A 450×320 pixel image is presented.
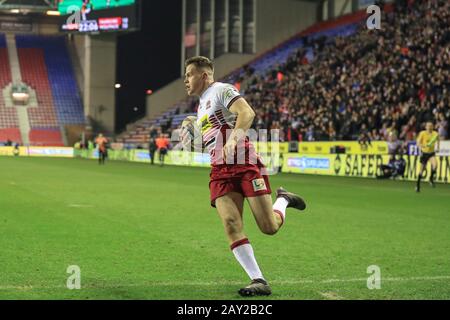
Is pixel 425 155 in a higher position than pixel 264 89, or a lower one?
lower

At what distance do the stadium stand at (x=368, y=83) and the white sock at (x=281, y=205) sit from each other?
19646 mm

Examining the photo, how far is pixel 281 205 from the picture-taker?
738 cm

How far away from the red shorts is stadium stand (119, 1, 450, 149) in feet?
68.1

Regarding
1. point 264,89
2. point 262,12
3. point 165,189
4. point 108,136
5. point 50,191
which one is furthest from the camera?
point 108,136

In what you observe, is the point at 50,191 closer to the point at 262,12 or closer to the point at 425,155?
the point at 425,155

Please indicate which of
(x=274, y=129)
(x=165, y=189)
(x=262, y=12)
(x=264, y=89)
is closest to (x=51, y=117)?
(x=262, y=12)

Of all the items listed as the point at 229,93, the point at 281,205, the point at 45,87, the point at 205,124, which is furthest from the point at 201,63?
the point at 45,87

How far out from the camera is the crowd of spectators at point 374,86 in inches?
1125

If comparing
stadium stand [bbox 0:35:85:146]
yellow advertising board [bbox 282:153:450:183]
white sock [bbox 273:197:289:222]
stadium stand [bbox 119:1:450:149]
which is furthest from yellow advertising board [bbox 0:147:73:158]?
white sock [bbox 273:197:289:222]

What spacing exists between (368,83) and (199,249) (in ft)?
81.7

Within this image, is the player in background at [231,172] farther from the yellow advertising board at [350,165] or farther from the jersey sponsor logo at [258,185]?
the yellow advertising board at [350,165]

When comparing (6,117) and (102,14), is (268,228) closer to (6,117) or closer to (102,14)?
(102,14)

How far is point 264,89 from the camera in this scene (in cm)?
4538
